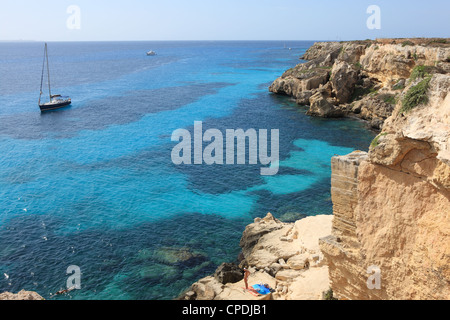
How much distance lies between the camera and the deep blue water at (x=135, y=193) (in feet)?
78.1

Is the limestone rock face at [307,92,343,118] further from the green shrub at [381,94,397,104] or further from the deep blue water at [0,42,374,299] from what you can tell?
the green shrub at [381,94,397,104]

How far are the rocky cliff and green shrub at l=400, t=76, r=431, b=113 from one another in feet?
142

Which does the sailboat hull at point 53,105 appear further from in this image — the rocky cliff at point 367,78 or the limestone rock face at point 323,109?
the limestone rock face at point 323,109

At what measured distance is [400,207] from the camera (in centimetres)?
1153

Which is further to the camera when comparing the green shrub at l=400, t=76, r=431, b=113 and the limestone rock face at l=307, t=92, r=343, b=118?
the limestone rock face at l=307, t=92, r=343, b=118

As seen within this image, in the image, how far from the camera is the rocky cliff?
54375 millimetres

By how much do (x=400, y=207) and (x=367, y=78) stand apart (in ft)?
190

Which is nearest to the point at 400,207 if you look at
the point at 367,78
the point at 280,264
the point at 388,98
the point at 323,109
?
the point at 280,264

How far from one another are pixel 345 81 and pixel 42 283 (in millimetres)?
55019

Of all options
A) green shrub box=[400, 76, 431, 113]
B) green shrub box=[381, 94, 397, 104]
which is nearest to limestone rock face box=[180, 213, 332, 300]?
green shrub box=[400, 76, 431, 113]

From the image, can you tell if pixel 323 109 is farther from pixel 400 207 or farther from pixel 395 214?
pixel 400 207

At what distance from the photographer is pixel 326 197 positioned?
33031mm
